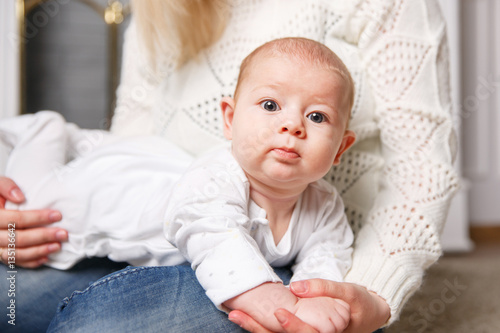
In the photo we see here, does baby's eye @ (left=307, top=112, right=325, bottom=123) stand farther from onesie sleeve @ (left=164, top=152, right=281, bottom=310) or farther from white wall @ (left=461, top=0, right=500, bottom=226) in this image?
white wall @ (left=461, top=0, right=500, bottom=226)

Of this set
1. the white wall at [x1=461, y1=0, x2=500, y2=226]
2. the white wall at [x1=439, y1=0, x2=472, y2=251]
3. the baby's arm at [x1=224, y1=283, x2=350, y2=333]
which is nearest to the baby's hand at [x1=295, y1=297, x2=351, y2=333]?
the baby's arm at [x1=224, y1=283, x2=350, y2=333]

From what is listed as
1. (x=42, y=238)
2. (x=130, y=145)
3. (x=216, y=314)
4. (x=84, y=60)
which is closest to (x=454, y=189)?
(x=216, y=314)

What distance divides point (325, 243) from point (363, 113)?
281mm

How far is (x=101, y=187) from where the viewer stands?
862 mm

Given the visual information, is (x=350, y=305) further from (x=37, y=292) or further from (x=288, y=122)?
(x=37, y=292)

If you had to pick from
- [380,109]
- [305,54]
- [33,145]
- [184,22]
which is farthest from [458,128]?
[33,145]

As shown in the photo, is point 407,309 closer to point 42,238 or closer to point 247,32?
point 247,32

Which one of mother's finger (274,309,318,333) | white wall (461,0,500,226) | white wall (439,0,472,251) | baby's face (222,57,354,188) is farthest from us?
white wall (461,0,500,226)

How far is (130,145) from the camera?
0.94m

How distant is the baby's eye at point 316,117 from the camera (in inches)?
27.0

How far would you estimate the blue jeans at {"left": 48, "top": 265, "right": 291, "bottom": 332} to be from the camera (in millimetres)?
620

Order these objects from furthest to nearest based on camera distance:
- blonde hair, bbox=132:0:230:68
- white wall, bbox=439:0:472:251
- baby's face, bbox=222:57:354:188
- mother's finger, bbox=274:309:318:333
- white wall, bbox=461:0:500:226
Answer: white wall, bbox=461:0:500:226 → white wall, bbox=439:0:472:251 → blonde hair, bbox=132:0:230:68 → baby's face, bbox=222:57:354:188 → mother's finger, bbox=274:309:318:333

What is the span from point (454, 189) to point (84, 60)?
1932mm

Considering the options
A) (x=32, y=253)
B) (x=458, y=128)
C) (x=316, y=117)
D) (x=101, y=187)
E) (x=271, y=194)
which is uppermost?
(x=316, y=117)
